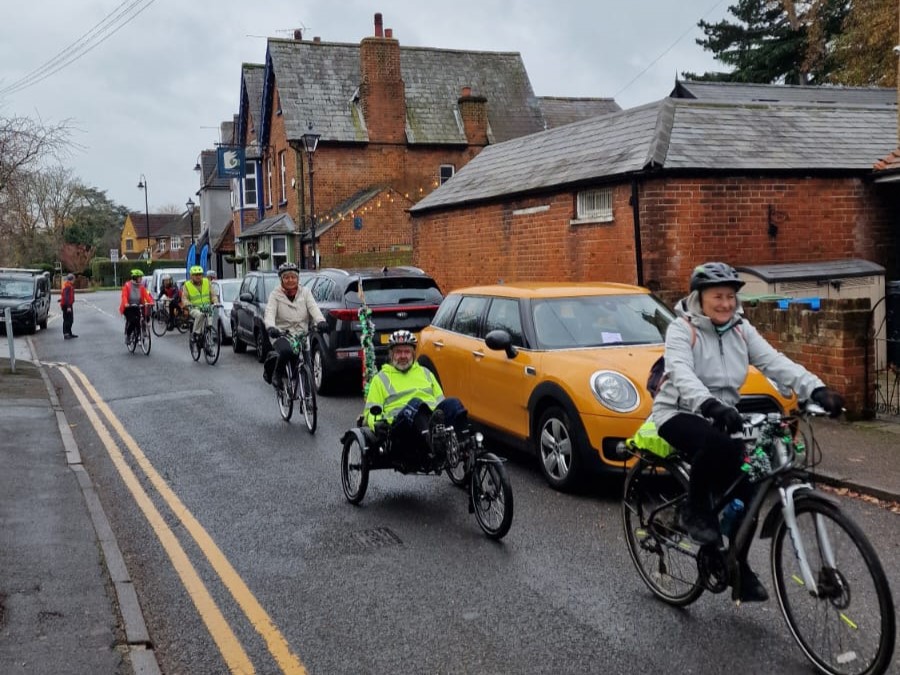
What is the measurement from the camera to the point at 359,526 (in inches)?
265

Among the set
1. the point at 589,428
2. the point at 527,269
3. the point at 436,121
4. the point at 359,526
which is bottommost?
the point at 359,526

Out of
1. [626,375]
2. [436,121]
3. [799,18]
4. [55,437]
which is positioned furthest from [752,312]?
[799,18]

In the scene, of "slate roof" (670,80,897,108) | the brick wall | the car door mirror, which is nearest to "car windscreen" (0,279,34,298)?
"slate roof" (670,80,897,108)

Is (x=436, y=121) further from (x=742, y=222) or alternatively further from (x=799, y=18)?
(x=742, y=222)

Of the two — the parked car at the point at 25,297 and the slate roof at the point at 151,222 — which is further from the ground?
the slate roof at the point at 151,222

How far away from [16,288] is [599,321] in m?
25.0

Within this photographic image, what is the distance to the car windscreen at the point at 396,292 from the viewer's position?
44.4 ft

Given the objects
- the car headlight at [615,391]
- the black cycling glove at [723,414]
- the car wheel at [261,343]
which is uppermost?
the black cycling glove at [723,414]

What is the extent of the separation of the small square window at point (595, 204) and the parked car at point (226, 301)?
354 inches

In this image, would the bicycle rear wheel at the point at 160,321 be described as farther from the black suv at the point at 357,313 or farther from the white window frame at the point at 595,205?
the white window frame at the point at 595,205

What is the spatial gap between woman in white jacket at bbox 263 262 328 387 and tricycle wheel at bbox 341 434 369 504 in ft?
12.8

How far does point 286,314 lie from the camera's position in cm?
1139

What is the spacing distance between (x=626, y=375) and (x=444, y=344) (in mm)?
2703

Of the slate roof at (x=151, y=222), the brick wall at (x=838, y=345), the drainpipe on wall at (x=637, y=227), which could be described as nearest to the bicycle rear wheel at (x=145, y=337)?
the drainpipe on wall at (x=637, y=227)
